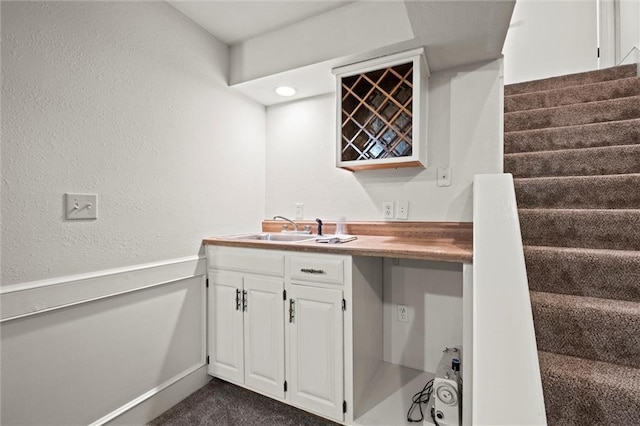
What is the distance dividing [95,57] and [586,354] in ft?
7.97

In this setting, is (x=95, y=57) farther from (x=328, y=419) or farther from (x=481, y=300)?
(x=328, y=419)

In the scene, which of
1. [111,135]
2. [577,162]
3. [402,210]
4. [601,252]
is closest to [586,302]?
[601,252]

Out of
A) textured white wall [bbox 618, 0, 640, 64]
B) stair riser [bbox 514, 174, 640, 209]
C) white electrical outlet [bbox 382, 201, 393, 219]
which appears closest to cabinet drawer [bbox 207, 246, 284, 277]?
white electrical outlet [bbox 382, 201, 393, 219]

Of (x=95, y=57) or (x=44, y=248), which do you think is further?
(x=95, y=57)

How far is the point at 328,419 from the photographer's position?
5.28 feet

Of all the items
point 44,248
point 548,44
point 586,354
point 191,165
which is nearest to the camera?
point 586,354

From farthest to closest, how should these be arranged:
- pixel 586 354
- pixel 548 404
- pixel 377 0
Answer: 1. pixel 377 0
2. pixel 586 354
3. pixel 548 404

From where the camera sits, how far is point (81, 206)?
138cm

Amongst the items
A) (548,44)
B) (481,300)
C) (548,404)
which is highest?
(548,44)

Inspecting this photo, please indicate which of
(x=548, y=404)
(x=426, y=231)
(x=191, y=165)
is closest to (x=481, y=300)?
(x=548, y=404)

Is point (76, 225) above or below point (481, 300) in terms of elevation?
above

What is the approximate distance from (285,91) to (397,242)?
1445 millimetres

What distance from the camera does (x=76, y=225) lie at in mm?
1367

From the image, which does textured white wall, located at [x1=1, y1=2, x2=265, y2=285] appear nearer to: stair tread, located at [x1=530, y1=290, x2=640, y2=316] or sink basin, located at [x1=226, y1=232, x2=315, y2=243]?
sink basin, located at [x1=226, y1=232, x2=315, y2=243]
